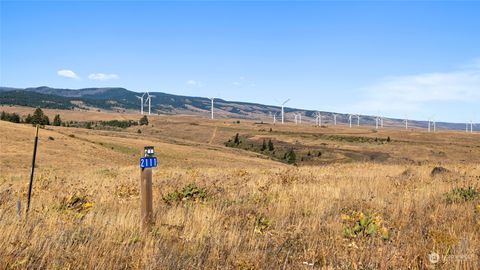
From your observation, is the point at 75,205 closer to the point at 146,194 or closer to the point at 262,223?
the point at 146,194

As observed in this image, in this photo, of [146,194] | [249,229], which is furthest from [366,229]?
[146,194]

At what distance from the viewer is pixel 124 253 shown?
6.24 m

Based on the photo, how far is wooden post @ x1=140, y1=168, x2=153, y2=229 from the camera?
26.3 ft

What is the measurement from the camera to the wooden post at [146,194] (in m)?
8.03

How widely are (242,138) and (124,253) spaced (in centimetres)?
12966

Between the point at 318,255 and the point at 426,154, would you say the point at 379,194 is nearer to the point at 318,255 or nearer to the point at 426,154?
the point at 318,255

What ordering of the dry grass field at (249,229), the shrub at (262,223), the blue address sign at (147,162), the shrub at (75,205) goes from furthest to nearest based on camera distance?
the shrub at (75,205) < the shrub at (262,223) < the blue address sign at (147,162) < the dry grass field at (249,229)

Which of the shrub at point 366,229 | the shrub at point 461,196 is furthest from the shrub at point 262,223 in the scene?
the shrub at point 461,196

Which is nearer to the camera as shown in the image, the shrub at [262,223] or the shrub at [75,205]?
the shrub at [262,223]

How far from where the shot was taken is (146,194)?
818 centimetres

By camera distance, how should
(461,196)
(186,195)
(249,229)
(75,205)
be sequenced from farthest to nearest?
(461,196)
(186,195)
(75,205)
(249,229)

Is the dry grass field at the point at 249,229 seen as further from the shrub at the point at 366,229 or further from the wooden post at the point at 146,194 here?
the wooden post at the point at 146,194

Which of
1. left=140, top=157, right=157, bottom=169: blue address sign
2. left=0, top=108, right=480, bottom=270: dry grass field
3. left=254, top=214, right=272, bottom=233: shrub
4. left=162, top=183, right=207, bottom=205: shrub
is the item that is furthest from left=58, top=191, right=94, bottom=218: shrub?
left=254, top=214, right=272, bottom=233: shrub

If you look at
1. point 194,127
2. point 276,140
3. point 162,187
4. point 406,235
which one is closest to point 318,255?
point 406,235
